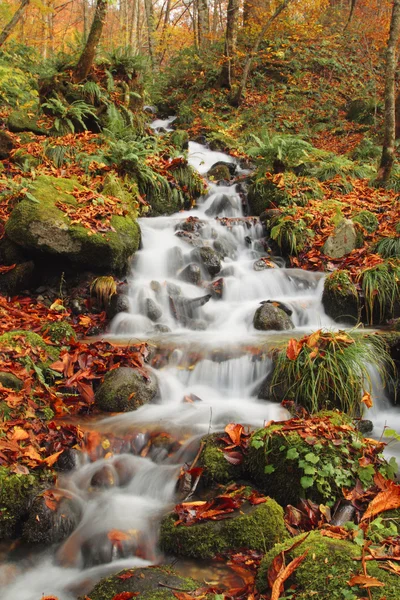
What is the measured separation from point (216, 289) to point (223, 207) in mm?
3433

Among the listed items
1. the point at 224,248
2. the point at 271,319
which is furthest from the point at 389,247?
the point at 224,248

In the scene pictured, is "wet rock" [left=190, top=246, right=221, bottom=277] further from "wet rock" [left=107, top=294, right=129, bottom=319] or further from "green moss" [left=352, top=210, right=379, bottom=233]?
"green moss" [left=352, top=210, right=379, bottom=233]

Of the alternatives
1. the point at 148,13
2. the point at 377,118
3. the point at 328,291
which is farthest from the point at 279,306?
the point at 148,13

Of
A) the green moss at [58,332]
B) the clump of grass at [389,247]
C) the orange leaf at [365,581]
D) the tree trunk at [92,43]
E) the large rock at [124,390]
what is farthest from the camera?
the tree trunk at [92,43]

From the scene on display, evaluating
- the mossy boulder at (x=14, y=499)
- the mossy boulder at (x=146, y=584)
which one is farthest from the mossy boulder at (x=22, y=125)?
the mossy boulder at (x=146, y=584)

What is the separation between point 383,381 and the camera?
5.21 metres

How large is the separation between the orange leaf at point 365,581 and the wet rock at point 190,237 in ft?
23.7

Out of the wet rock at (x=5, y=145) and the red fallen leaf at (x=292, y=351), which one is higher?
the wet rock at (x=5, y=145)

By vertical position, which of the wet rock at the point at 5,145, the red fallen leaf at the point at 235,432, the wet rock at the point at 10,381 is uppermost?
the wet rock at the point at 5,145

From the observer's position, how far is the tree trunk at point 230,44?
16188 millimetres

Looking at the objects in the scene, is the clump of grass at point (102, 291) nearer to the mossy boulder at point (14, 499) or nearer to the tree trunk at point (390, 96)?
the mossy boulder at point (14, 499)

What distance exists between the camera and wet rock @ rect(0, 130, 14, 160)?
9344 mm

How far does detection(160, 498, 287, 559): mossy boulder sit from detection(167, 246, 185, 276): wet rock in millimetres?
5522

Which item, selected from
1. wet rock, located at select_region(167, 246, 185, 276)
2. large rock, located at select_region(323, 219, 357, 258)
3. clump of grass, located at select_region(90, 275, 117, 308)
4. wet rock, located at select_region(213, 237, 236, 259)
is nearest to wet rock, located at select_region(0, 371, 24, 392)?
clump of grass, located at select_region(90, 275, 117, 308)
